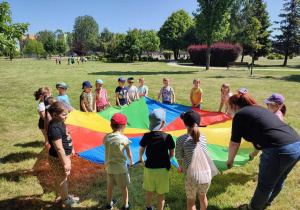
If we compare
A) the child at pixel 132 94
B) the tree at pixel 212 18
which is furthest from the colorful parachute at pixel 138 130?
the tree at pixel 212 18

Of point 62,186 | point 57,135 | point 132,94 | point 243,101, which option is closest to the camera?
point 243,101

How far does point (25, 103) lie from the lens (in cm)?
970

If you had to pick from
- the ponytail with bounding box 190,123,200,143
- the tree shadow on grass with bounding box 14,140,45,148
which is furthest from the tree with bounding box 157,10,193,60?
the ponytail with bounding box 190,123,200,143

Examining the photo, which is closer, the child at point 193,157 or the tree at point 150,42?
the child at point 193,157

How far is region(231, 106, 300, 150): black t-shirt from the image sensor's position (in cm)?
240

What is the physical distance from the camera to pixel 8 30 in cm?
536

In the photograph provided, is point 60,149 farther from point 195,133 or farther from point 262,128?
point 262,128

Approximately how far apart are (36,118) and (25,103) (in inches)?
106

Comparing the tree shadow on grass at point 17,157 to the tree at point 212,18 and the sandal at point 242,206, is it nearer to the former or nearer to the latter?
the sandal at point 242,206

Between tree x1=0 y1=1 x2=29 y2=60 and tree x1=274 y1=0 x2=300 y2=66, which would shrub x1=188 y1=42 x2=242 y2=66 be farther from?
tree x1=0 y1=1 x2=29 y2=60

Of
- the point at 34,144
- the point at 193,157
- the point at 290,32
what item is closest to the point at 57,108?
the point at 193,157

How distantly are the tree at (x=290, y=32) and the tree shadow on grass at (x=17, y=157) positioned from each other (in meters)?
34.4

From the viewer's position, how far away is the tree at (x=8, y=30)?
16.9 ft

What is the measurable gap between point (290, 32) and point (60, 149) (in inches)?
1479
